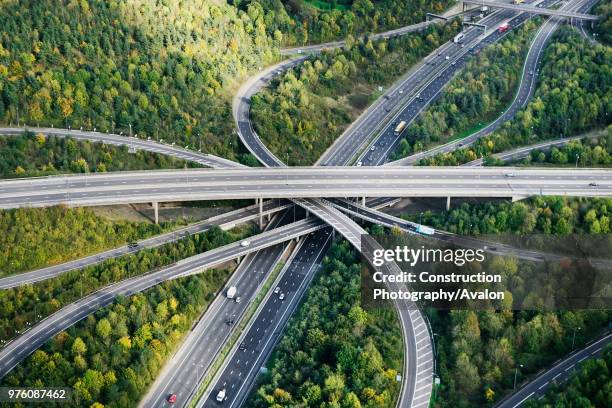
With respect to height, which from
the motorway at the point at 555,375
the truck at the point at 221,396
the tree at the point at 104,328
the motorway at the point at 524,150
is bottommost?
the truck at the point at 221,396

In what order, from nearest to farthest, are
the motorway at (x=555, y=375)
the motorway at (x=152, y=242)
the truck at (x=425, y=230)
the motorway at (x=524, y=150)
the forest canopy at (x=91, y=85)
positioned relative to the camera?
the motorway at (x=555, y=375) < the motorway at (x=152, y=242) < the truck at (x=425, y=230) < the forest canopy at (x=91, y=85) < the motorway at (x=524, y=150)

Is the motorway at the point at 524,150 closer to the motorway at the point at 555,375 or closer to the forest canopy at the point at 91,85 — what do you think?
the forest canopy at the point at 91,85

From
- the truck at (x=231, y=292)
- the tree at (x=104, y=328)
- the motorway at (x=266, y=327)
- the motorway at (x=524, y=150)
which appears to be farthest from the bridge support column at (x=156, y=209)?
the motorway at (x=524, y=150)

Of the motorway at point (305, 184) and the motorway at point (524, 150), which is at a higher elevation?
the motorway at point (524, 150)

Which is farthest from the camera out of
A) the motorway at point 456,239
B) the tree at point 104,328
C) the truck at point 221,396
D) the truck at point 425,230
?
the truck at point 425,230

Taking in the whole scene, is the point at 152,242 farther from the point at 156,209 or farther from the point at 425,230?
the point at 425,230

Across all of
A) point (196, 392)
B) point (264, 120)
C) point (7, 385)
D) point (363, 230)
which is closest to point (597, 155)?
point (363, 230)

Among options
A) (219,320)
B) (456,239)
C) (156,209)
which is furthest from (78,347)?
(456,239)
